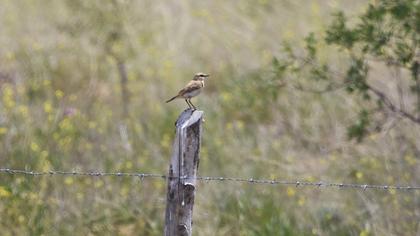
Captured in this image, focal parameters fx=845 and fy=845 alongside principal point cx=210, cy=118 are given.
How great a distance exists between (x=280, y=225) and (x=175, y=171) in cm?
232

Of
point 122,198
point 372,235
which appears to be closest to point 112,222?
point 122,198

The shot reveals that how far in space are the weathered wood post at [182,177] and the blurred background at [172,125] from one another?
2176mm

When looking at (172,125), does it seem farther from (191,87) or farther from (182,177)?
(182,177)

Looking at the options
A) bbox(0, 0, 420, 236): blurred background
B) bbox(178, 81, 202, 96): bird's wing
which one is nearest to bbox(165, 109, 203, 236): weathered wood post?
bbox(178, 81, 202, 96): bird's wing

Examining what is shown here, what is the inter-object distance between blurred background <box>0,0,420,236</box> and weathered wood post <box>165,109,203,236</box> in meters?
2.18

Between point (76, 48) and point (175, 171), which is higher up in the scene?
point (76, 48)

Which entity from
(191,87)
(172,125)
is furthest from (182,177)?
(172,125)

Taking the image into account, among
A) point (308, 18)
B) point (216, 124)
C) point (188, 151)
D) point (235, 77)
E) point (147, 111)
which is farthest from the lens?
point (308, 18)

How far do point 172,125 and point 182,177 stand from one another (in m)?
4.61

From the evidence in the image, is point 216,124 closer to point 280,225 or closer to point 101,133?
point 101,133

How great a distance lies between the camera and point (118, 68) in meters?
10.6

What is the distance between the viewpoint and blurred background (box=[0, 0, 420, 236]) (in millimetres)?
6902

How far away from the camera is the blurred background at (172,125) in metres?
6.90

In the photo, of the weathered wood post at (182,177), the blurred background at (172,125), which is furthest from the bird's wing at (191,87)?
the blurred background at (172,125)
